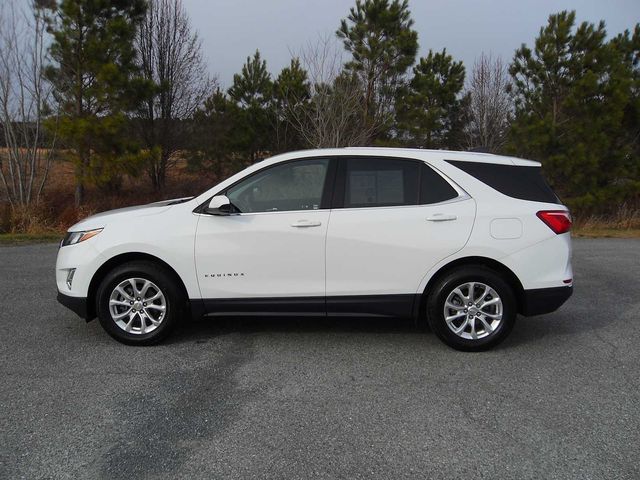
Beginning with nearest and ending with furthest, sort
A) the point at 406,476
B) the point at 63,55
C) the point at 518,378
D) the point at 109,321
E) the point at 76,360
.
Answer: the point at 406,476 → the point at 518,378 → the point at 76,360 → the point at 109,321 → the point at 63,55

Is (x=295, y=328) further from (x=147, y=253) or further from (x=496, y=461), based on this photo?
(x=496, y=461)

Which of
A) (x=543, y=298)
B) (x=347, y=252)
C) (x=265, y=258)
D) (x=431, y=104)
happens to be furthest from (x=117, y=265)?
(x=431, y=104)

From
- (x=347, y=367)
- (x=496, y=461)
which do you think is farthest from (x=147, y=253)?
(x=496, y=461)

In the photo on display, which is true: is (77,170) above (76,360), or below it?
above

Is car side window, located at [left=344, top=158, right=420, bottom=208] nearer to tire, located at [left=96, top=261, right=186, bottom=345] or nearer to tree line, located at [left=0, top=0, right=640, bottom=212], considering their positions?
tire, located at [left=96, top=261, right=186, bottom=345]

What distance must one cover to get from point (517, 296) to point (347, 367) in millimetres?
1684

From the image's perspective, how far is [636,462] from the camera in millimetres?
2828

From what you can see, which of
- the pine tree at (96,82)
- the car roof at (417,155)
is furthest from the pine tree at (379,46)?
the car roof at (417,155)

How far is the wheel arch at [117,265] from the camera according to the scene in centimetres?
460

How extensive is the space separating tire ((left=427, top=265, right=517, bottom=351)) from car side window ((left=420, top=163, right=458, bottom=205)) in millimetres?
643

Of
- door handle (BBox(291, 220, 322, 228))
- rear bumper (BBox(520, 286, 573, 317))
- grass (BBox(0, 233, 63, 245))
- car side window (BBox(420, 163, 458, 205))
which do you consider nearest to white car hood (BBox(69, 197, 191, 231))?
door handle (BBox(291, 220, 322, 228))

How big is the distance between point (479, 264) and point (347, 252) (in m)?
1.18

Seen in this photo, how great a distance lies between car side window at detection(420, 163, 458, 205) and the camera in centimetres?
455

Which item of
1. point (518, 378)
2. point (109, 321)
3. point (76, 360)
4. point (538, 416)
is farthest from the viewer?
point (109, 321)
